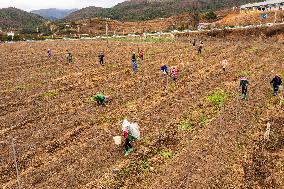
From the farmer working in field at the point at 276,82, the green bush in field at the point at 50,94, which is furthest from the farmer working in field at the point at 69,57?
the farmer working in field at the point at 276,82

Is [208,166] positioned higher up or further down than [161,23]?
further down

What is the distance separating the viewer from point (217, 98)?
80.2 ft

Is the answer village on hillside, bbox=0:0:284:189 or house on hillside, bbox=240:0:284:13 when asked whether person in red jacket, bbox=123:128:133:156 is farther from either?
house on hillside, bbox=240:0:284:13

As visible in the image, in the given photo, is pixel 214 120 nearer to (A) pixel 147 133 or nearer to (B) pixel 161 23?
(A) pixel 147 133

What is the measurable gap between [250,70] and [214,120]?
48.6ft

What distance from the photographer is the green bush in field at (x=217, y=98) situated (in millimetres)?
23297

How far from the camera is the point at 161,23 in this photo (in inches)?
4956

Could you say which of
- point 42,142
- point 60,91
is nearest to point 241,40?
point 60,91

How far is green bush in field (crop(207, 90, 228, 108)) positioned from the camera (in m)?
23.3

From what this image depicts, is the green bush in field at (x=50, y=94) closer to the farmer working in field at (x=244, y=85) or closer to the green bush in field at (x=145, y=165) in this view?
the farmer working in field at (x=244, y=85)

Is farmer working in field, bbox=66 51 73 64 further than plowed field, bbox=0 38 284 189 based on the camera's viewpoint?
Yes

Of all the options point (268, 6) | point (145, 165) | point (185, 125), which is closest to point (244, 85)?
point (185, 125)

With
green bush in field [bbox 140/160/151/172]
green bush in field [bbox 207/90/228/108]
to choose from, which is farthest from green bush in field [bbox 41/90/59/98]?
green bush in field [bbox 140/160/151/172]

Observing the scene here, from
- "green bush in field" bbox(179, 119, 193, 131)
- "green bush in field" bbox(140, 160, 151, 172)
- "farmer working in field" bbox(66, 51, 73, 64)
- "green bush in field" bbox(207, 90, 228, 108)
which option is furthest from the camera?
"farmer working in field" bbox(66, 51, 73, 64)
